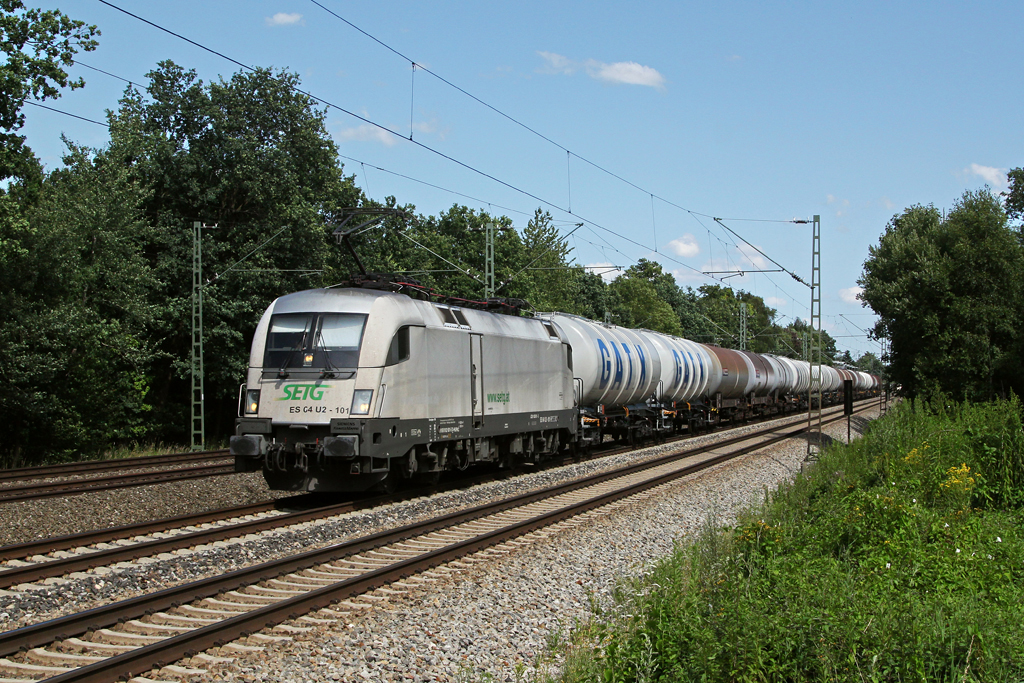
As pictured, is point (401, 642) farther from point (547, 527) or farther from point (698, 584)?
point (547, 527)

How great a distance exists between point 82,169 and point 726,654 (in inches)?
1158

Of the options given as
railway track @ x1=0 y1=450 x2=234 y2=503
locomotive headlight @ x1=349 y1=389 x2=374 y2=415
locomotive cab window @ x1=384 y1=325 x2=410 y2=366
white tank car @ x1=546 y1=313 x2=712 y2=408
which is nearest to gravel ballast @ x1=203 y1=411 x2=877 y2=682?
locomotive headlight @ x1=349 y1=389 x2=374 y2=415

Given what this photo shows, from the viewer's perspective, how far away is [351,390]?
12984 millimetres

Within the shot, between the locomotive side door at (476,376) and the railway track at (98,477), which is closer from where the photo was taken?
the railway track at (98,477)

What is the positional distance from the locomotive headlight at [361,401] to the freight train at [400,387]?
0.05 feet

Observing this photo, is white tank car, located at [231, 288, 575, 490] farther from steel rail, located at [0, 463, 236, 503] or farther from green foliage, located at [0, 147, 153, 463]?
green foliage, located at [0, 147, 153, 463]

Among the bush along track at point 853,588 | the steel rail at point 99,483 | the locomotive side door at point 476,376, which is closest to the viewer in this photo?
the bush along track at point 853,588

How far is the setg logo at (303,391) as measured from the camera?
13070mm

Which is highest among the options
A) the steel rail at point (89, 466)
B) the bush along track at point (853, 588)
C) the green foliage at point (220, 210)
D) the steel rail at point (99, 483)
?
the green foliage at point (220, 210)

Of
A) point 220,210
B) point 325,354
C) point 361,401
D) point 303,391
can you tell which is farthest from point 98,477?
point 220,210

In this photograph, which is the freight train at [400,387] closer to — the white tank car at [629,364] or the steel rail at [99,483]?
the white tank car at [629,364]

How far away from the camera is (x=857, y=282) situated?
1293 inches

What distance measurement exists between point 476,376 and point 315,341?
3781 mm

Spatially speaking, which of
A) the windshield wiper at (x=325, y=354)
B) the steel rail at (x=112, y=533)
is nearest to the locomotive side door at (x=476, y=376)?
the windshield wiper at (x=325, y=354)
